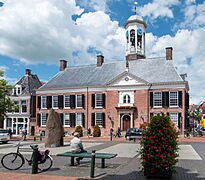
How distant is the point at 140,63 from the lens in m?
43.1

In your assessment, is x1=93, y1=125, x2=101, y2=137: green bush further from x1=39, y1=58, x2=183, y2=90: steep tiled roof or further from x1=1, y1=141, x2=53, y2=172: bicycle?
x1=1, y1=141, x2=53, y2=172: bicycle

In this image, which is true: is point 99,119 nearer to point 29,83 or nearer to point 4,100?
point 4,100

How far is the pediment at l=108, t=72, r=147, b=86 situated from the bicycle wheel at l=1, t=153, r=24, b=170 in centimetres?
2976

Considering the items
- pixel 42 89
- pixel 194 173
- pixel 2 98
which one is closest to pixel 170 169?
pixel 194 173

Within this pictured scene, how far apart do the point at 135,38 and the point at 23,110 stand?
73.4 feet

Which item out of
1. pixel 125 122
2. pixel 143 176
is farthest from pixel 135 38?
pixel 143 176

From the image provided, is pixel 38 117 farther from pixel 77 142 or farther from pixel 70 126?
pixel 77 142

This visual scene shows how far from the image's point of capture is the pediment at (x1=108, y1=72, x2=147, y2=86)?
39822 millimetres

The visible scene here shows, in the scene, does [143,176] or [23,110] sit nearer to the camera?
[143,176]

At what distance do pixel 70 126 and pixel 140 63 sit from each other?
46.4ft

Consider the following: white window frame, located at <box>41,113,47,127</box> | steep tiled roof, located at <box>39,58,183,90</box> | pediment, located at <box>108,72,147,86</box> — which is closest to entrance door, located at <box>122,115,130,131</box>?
pediment, located at <box>108,72,147,86</box>

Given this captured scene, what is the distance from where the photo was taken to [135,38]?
45719 mm

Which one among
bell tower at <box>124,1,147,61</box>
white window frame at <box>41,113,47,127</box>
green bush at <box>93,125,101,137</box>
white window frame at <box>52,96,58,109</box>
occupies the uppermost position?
bell tower at <box>124,1,147,61</box>

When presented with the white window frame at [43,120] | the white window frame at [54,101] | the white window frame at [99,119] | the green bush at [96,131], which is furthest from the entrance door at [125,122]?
the white window frame at [43,120]
